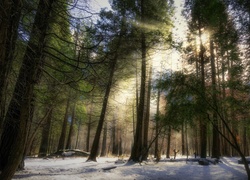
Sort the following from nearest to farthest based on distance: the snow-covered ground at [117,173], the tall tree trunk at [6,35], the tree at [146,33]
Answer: the tall tree trunk at [6,35] < the snow-covered ground at [117,173] < the tree at [146,33]

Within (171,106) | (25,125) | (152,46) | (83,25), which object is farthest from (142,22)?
(25,125)

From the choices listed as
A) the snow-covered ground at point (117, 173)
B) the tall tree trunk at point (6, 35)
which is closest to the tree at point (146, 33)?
the snow-covered ground at point (117, 173)

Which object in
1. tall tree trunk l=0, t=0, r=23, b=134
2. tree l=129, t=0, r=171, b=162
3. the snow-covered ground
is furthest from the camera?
tree l=129, t=0, r=171, b=162

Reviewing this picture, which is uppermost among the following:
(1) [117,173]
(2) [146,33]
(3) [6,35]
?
(2) [146,33]

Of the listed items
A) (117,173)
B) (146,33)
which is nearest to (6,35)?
(117,173)

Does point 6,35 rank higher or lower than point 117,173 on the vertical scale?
higher

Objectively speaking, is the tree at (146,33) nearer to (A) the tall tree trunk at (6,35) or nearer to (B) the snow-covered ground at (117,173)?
(B) the snow-covered ground at (117,173)

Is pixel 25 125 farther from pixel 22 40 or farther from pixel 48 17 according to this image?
pixel 48 17

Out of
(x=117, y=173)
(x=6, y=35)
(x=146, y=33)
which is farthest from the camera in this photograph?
(x=146, y=33)

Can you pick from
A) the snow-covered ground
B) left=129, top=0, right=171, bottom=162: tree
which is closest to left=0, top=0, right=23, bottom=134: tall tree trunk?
the snow-covered ground

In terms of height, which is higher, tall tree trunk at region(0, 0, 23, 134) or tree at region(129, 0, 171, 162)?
tree at region(129, 0, 171, 162)

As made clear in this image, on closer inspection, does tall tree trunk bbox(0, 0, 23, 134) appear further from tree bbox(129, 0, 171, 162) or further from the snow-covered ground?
tree bbox(129, 0, 171, 162)

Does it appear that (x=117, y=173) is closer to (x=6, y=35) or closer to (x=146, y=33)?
(x=6, y=35)

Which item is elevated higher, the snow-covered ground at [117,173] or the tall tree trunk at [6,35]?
the tall tree trunk at [6,35]
